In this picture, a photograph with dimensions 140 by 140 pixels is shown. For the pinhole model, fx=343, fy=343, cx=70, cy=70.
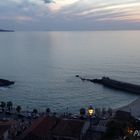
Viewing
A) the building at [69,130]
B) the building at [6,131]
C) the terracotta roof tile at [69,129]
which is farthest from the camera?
the building at [6,131]

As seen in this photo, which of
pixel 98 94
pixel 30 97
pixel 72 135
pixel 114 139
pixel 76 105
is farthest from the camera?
pixel 98 94

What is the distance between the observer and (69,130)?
62.6ft

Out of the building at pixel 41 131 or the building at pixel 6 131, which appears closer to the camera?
the building at pixel 41 131

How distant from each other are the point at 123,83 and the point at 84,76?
981 centimetres

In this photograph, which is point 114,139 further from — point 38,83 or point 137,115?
point 38,83

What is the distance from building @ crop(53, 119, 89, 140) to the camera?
1872cm

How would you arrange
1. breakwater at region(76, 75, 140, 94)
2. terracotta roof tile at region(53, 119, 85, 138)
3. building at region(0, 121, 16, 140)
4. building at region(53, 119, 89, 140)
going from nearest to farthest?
building at region(53, 119, 89, 140) < terracotta roof tile at region(53, 119, 85, 138) < building at region(0, 121, 16, 140) < breakwater at region(76, 75, 140, 94)

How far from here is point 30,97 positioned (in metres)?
39.2

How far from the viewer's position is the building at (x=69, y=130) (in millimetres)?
18719

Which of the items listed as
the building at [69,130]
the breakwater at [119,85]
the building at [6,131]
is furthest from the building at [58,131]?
the breakwater at [119,85]

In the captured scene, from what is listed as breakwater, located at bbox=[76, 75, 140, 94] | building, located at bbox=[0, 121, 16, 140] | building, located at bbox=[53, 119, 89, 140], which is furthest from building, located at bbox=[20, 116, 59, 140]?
breakwater, located at bbox=[76, 75, 140, 94]

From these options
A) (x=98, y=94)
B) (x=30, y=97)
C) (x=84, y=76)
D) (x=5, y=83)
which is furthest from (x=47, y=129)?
(x=84, y=76)

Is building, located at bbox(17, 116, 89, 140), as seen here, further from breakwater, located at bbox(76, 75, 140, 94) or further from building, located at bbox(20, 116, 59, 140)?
breakwater, located at bbox(76, 75, 140, 94)

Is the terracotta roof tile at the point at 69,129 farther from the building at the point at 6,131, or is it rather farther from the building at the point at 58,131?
the building at the point at 6,131
